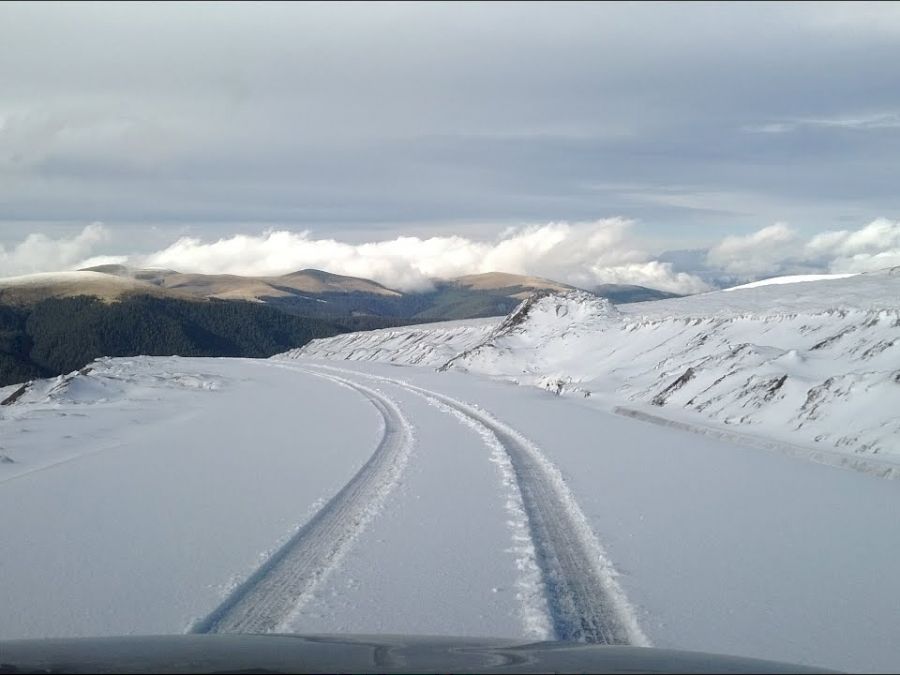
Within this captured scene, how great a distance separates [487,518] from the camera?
29.3ft

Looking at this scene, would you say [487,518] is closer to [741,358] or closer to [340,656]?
[340,656]

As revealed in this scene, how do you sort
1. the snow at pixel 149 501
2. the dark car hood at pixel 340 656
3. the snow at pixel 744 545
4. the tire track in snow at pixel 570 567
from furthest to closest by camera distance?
the snow at pixel 149 501, the tire track in snow at pixel 570 567, the snow at pixel 744 545, the dark car hood at pixel 340 656

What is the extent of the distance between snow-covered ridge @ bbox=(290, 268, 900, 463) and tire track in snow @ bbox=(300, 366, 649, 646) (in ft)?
18.2

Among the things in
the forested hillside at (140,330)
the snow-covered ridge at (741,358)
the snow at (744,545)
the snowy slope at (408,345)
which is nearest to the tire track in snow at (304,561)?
the snow at (744,545)

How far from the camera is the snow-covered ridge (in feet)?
48.3

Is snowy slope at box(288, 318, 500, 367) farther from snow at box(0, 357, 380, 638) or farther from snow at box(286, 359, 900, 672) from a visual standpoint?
snow at box(286, 359, 900, 672)

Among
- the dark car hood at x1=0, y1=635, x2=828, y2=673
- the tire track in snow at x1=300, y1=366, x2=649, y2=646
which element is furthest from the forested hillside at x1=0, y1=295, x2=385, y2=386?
the dark car hood at x1=0, y1=635, x2=828, y2=673

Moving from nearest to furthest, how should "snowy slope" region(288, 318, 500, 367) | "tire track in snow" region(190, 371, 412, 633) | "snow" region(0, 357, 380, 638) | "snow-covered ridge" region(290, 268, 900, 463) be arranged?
"tire track in snow" region(190, 371, 412, 633) → "snow" region(0, 357, 380, 638) → "snow-covered ridge" region(290, 268, 900, 463) → "snowy slope" region(288, 318, 500, 367)

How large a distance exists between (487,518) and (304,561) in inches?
95.1

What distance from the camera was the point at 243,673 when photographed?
372 cm

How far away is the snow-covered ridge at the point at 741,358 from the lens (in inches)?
580

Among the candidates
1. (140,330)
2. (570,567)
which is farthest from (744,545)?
(140,330)

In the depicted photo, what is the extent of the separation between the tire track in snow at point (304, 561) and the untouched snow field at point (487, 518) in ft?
0.10

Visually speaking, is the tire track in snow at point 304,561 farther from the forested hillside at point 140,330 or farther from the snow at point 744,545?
the forested hillside at point 140,330
